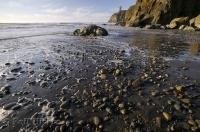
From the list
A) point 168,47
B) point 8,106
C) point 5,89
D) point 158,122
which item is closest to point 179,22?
point 168,47

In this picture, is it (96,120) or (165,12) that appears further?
(165,12)

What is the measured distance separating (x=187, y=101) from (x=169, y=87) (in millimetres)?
1659

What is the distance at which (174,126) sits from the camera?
692 cm

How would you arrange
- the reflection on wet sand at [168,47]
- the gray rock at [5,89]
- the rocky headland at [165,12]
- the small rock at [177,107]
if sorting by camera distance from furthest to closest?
1. the rocky headland at [165,12]
2. the reflection on wet sand at [168,47]
3. the gray rock at [5,89]
4. the small rock at [177,107]

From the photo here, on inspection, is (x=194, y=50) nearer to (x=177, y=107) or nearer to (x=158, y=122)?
(x=177, y=107)

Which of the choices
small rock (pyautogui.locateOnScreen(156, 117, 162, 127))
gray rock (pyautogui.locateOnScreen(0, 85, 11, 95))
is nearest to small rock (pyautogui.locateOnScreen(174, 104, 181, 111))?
small rock (pyautogui.locateOnScreen(156, 117, 162, 127))

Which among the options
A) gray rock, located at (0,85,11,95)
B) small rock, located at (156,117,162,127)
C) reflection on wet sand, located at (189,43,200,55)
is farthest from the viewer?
reflection on wet sand, located at (189,43,200,55)

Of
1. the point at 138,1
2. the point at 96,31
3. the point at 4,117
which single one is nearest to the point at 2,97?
the point at 4,117

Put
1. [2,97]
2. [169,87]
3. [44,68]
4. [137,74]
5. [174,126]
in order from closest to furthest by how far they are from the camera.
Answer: [174,126], [2,97], [169,87], [137,74], [44,68]

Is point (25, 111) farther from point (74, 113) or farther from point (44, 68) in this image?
point (44, 68)

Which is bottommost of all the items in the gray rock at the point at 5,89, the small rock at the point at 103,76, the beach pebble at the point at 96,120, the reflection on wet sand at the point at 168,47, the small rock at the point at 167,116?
the reflection on wet sand at the point at 168,47

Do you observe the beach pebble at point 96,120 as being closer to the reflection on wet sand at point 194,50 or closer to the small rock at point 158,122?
the small rock at point 158,122

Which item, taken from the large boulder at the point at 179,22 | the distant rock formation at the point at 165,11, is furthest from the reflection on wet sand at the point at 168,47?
the distant rock formation at the point at 165,11

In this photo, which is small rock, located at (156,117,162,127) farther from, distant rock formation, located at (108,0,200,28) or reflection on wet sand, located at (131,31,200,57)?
distant rock formation, located at (108,0,200,28)
